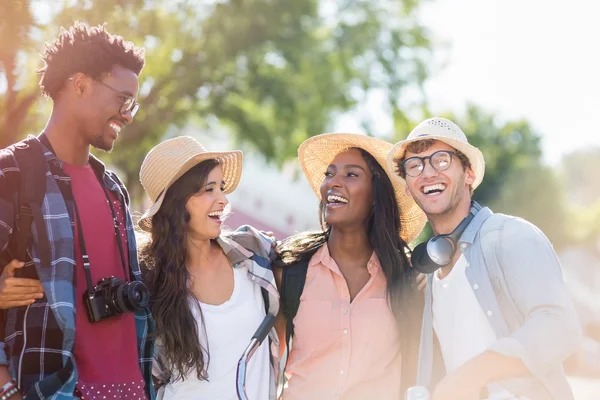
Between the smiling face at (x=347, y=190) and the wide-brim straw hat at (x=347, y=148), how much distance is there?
3.4 inches

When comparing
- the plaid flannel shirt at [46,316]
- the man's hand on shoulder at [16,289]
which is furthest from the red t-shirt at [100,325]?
the man's hand on shoulder at [16,289]

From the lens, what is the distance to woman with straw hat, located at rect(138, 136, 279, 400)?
4.62 meters

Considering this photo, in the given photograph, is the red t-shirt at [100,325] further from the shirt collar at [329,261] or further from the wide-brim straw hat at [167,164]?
the shirt collar at [329,261]

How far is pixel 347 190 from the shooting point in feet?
17.1

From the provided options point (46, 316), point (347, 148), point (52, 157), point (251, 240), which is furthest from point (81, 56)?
point (347, 148)

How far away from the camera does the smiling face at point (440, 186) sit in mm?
4289

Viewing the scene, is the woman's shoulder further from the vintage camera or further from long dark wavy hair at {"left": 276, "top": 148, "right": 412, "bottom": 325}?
the vintage camera

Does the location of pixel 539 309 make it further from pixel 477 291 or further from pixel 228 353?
pixel 228 353

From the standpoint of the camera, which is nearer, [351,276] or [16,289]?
[16,289]

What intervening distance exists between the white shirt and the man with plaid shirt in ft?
5.02

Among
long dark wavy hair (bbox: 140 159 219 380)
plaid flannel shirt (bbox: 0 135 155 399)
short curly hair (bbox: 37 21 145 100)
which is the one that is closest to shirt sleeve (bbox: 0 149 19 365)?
plaid flannel shirt (bbox: 0 135 155 399)

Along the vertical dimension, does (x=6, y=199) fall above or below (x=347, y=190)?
below

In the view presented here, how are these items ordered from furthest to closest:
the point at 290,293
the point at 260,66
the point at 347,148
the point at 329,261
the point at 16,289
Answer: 1. the point at 260,66
2. the point at 347,148
3. the point at 329,261
4. the point at 290,293
5. the point at 16,289

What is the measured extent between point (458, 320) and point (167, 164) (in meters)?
1.91
